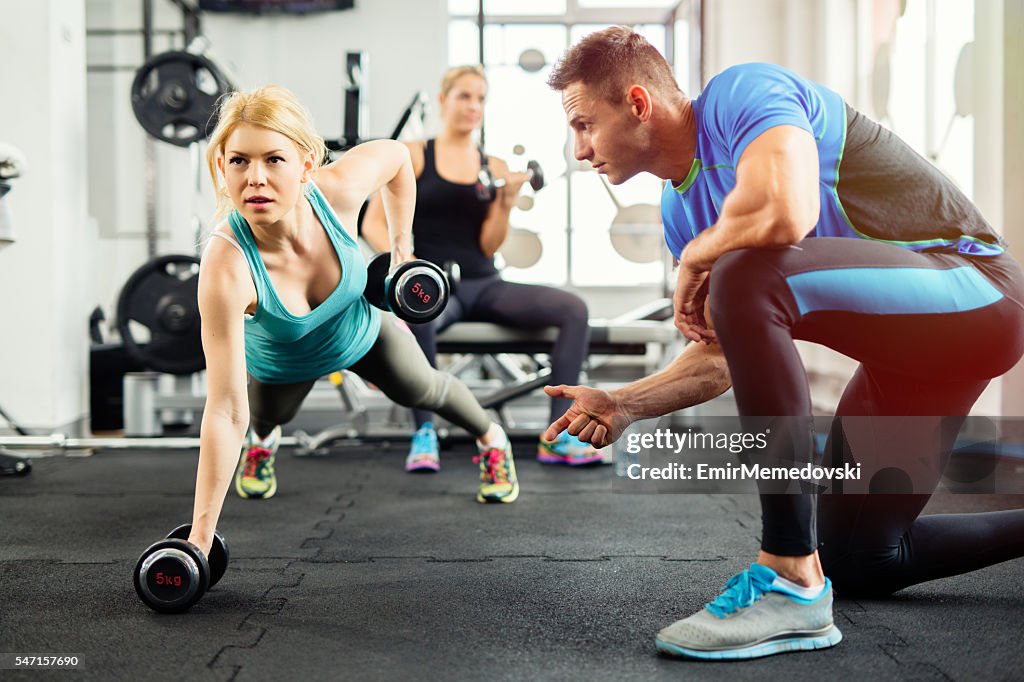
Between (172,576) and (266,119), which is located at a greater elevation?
(266,119)

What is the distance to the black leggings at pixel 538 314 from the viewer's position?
313 cm

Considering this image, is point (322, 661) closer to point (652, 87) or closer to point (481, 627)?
point (481, 627)

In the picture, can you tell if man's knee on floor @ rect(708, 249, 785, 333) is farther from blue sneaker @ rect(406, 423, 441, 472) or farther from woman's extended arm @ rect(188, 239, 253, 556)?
blue sneaker @ rect(406, 423, 441, 472)

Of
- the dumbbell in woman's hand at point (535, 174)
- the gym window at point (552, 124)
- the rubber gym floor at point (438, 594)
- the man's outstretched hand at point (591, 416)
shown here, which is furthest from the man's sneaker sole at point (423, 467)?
the gym window at point (552, 124)

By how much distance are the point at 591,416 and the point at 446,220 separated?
1918mm

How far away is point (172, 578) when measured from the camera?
4.59ft

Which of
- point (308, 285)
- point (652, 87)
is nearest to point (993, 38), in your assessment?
point (652, 87)

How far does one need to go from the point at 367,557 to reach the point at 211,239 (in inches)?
27.0

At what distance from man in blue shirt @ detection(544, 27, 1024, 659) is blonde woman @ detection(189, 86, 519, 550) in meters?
0.52

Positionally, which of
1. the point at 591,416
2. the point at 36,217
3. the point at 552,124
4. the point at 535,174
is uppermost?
the point at 552,124

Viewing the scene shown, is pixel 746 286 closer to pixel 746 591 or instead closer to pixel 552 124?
pixel 746 591

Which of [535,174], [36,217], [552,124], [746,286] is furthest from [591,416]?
[552,124]

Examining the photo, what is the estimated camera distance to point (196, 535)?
1.44m

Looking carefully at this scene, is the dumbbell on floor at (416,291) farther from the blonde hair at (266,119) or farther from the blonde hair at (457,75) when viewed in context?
the blonde hair at (457,75)
